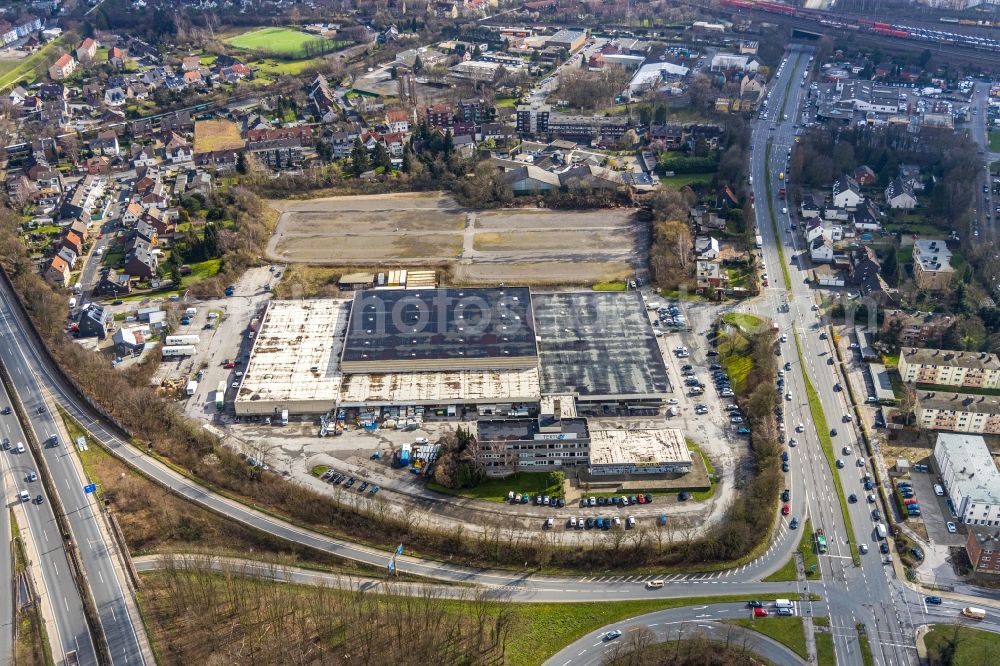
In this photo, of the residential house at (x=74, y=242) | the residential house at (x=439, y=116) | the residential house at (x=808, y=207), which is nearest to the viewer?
the residential house at (x=74, y=242)

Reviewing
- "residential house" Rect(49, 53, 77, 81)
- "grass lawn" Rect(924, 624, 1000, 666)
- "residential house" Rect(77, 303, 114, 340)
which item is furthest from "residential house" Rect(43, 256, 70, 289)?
"grass lawn" Rect(924, 624, 1000, 666)

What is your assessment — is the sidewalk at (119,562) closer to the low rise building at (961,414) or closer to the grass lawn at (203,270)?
the grass lawn at (203,270)

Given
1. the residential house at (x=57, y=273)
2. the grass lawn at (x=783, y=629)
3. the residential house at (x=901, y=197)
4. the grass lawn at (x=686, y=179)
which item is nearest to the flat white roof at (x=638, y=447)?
the grass lawn at (x=783, y=629)

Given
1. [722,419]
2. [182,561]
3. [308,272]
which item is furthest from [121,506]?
[722,419]

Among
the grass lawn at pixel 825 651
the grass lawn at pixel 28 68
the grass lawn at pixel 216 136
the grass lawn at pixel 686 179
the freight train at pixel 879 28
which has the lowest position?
the grass lawn at pixel 28 68

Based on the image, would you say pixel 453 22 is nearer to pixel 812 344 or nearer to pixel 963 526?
pixel 812 344
